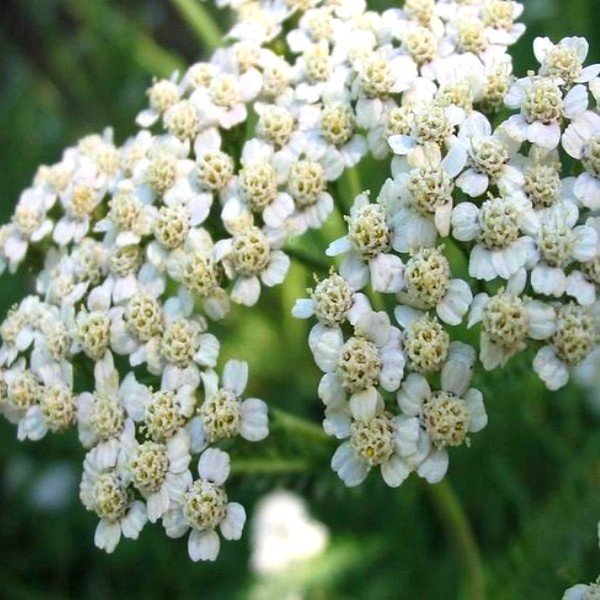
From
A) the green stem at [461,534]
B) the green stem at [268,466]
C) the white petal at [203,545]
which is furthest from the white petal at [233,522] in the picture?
the green stem at [461,534]

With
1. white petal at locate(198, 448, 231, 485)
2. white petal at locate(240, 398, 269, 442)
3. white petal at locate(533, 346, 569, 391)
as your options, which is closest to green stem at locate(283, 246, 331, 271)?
white petal at locate(240, 398, 269, 442)

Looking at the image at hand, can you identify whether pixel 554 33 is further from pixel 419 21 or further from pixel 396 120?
pixel 396 120

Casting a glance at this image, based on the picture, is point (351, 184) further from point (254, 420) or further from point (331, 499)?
point (331, 499)

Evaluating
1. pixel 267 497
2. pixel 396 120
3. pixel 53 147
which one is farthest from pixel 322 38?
pixel 53 147

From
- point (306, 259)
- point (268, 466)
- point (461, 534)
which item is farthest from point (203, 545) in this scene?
point (461, 534)

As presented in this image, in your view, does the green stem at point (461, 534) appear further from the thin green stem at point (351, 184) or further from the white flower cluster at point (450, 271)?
the thin green stem at point (351, 184)

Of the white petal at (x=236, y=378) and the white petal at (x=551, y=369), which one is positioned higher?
the white petal at (x=236, y=378)
